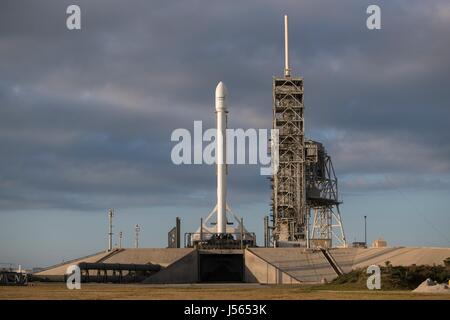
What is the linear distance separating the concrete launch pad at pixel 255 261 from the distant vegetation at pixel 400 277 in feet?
60.5

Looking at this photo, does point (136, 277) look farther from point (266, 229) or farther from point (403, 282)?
point (403, 282)

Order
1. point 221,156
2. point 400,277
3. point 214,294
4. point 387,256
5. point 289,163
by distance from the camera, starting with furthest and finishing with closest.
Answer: point 289,163, point 221,156, point 387,256, point 400,277, point 214,294

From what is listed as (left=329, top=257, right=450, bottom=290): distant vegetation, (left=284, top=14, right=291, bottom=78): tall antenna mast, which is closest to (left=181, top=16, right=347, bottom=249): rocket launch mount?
(left=284, top=14, right=291, bottom=78): tall antenna mast

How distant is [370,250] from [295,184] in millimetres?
20705

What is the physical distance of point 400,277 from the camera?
60.7m

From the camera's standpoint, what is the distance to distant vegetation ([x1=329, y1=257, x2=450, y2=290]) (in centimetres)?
5869

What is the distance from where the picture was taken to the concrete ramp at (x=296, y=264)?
85194 millimetres

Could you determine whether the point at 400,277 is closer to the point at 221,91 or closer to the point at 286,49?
the point at 221,91

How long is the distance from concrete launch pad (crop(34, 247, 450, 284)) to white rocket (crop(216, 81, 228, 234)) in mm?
6249

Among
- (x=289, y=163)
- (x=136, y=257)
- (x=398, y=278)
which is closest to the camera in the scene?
(x=398, y=278)

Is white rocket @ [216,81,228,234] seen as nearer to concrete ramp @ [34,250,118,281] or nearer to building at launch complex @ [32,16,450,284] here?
building at launch complex @ [32,16,450,284]

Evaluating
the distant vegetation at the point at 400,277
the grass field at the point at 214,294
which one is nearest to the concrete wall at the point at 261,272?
the distant vegetation at the point at 400,277

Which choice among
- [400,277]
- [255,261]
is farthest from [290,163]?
[400,277]

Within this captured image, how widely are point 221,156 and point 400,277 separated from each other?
42351mm
